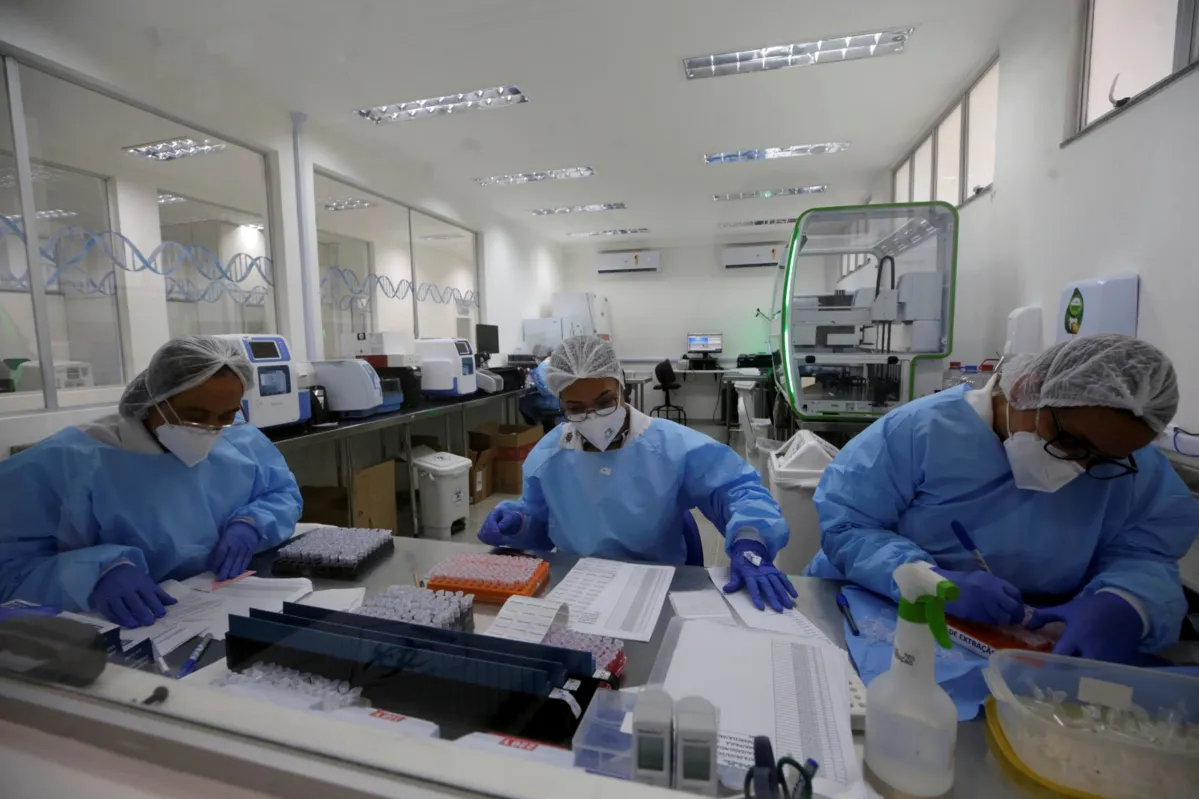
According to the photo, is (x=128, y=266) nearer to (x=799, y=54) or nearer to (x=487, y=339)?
(x=487, y=339)

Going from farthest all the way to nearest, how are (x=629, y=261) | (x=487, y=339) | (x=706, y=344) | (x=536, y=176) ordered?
(x=629, y=261)
(x=706, y=344)
(x=487, y=339)
(x=536, y=176)

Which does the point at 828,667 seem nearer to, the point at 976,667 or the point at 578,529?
the point at 976,667

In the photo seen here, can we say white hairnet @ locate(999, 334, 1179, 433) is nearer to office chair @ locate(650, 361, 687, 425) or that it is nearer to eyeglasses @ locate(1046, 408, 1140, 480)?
eyeglasses @ locate(1046, 408, 1140, 480)

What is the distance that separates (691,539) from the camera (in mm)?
1542

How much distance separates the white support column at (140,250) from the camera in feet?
7.54

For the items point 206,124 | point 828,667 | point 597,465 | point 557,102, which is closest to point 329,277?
point 206,124

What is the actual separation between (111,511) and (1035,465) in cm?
193

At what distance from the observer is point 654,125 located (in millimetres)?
3762

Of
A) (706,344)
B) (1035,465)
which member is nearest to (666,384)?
(706,344)

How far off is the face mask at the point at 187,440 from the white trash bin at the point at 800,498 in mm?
2033

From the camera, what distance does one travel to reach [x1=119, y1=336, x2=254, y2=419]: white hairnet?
1.18m

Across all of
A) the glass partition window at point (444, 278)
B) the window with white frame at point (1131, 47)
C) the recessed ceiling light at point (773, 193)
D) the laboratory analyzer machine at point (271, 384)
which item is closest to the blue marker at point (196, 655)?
the laboratory analyzer machine at point (271, 384)

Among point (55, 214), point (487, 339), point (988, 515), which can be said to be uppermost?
point (55, 214)

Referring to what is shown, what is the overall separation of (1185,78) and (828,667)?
5.36 ft
